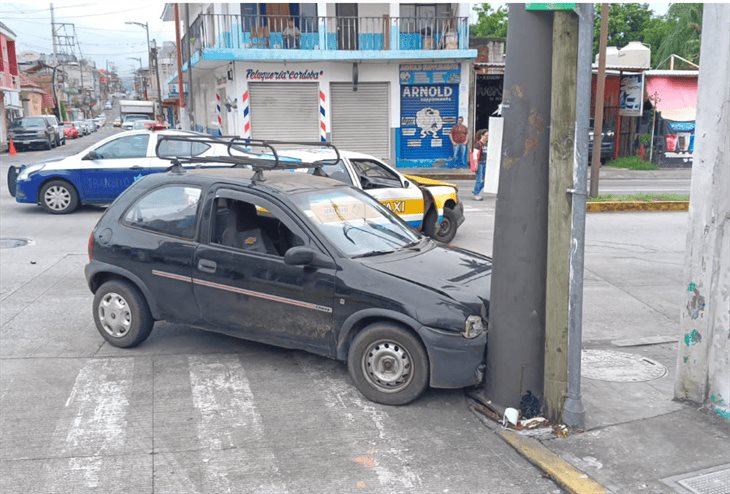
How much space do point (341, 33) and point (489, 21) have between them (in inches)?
1103

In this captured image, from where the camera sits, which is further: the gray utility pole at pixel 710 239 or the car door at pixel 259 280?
the car door at pixel 259 280

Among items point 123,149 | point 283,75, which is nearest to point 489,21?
point 283,75

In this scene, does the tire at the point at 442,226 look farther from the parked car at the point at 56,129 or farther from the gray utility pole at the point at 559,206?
the parked car at the point at 56,129

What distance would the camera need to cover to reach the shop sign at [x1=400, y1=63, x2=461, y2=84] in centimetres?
2700

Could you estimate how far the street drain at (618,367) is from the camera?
6160 mm

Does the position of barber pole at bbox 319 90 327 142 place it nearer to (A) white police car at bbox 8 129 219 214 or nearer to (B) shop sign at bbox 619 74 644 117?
(B) shop sign at bbox 619 74 644 117

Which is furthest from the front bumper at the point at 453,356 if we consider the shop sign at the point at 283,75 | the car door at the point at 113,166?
the shop sign at the point at 283,75

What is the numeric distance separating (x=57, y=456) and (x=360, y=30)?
24123 mm

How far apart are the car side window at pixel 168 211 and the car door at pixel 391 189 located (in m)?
4.86

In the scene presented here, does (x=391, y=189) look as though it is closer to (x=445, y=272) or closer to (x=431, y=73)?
(x=445, y=272)

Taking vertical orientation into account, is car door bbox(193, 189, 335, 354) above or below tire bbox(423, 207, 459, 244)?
above

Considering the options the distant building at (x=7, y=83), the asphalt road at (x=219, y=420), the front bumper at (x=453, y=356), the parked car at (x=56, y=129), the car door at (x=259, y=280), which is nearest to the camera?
the asphalt road at (x=219, y=420)

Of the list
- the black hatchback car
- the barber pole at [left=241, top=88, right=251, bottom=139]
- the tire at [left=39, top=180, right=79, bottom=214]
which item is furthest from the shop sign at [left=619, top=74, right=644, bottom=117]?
the black hatchback car

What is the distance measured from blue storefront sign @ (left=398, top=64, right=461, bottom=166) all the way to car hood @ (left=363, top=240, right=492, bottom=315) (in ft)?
70.6
